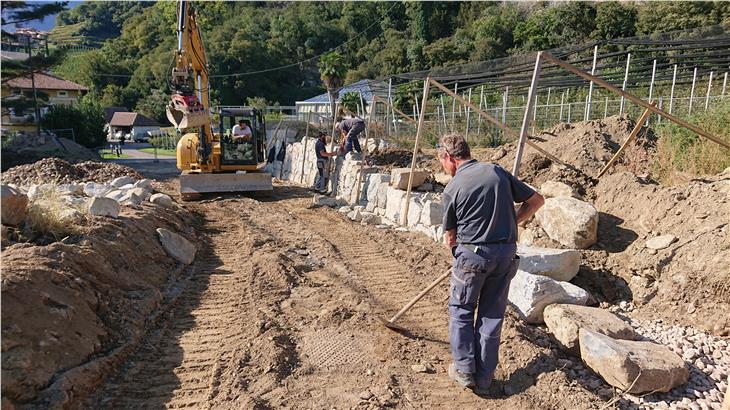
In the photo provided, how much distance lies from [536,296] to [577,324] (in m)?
0.58

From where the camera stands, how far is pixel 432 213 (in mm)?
7785

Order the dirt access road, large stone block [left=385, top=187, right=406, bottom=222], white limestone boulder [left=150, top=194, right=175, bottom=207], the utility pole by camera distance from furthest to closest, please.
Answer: the utility pole < white limestone boulder [left=150, top=194, right=175, bottom=207] < large stone block [left=385, top=187, right=406, bottom=222] < the dirt access road

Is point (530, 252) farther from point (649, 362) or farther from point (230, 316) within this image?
point (230, 316)

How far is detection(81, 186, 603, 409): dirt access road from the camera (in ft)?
12.1

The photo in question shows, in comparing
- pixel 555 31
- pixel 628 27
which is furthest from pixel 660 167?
pixel 555 31

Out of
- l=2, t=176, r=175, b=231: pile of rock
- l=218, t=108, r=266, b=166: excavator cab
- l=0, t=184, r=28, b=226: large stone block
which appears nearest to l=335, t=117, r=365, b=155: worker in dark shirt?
l=218, t=108, r=266, b=166: excavator cab

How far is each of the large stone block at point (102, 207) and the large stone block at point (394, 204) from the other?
14.7 ft

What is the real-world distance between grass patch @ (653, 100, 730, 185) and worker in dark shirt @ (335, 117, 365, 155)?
6.46 metres

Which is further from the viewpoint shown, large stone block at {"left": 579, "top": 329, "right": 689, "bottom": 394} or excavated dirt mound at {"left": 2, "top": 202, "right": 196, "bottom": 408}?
large stone block at {"left": 579, "top": 329, "right": 689, "bottom": 394}

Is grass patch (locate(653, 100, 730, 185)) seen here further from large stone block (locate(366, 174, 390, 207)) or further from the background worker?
the background worker

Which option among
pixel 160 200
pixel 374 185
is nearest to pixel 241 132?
pixel 160 200

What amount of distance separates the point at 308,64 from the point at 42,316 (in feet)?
237

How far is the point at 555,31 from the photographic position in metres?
38.9

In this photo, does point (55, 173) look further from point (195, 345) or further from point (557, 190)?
point (557, 190)
